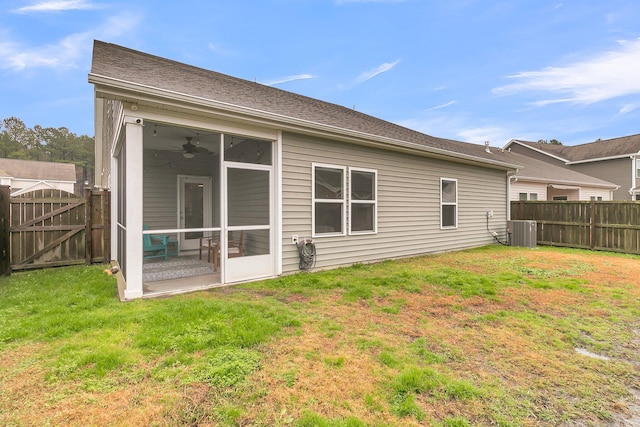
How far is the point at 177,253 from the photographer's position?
7.57 meters

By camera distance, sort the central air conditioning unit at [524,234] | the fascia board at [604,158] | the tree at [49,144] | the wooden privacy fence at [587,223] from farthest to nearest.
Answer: the tree at [49,144], the fascia board at [604,158], the central air conditioning unit at [524,234], the wooden privacy fence at [587,223]

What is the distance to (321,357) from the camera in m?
2.54

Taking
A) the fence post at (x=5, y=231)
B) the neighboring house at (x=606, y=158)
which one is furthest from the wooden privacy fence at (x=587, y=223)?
the neighboring house at (x=606, y=158)

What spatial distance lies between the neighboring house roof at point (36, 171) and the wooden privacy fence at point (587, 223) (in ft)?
121

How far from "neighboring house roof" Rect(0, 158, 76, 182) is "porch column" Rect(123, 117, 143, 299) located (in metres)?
32.6

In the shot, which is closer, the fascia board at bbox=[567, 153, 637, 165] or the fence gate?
the fence gate

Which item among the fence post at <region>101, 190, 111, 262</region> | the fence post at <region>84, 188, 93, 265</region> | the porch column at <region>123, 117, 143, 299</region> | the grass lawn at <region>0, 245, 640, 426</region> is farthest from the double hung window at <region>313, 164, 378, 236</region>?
the fence post at <region>84, 188, 93, 265</region>

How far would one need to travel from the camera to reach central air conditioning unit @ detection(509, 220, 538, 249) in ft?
31.4

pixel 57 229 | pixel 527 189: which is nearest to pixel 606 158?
pixel 527 189

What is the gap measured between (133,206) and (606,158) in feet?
90.5

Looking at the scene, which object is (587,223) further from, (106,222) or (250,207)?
(106,222)

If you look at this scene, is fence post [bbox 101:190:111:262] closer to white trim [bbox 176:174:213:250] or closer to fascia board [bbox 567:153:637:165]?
white trim [bbox 176:174:213:250]

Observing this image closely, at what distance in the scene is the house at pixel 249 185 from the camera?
4215mm

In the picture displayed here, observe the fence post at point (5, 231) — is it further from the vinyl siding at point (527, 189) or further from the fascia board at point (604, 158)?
the fascia board at point (604, 158)
